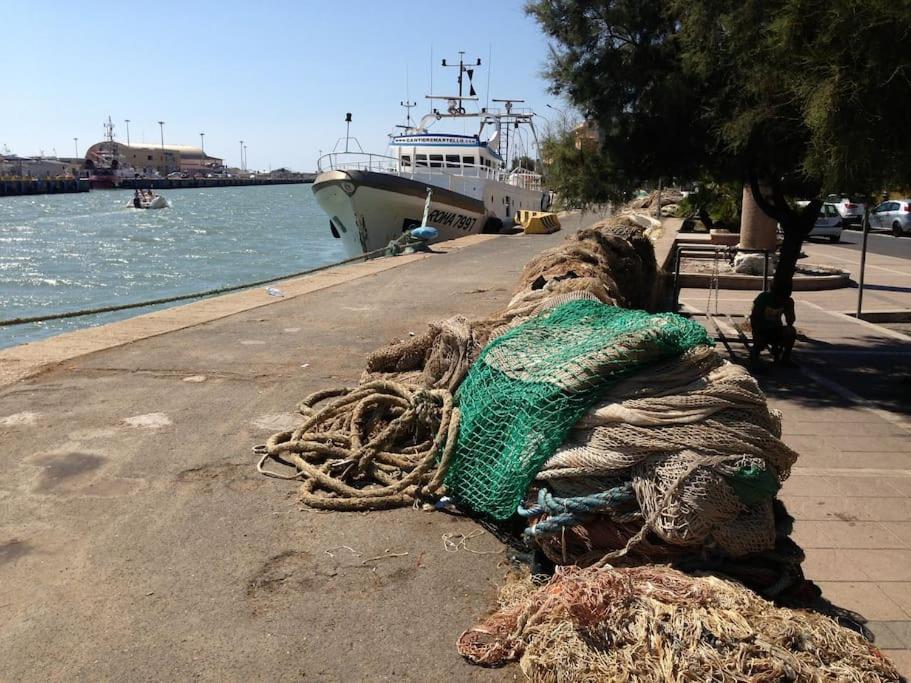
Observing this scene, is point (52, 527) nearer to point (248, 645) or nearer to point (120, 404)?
point (248, 645)

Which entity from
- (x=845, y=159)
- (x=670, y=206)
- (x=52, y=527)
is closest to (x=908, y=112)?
(x=845, y=159)

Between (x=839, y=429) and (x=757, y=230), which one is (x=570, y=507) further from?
(x=757, y=230)

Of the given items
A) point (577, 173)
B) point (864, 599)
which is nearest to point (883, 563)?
point (864, 599)

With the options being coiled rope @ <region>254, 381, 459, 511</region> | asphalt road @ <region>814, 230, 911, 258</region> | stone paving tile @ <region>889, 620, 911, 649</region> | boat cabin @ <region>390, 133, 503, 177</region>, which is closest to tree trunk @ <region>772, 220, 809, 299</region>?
coiled rope @ <region>254, 381, 459, 511</region>

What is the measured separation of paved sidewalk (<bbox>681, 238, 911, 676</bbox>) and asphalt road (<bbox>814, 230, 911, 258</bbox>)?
1372 cm

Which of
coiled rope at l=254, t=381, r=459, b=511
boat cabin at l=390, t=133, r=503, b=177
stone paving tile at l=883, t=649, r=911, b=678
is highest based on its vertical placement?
boat cabin at l=390, t=133, r=503, b=177

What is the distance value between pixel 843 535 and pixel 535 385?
204 centimetres

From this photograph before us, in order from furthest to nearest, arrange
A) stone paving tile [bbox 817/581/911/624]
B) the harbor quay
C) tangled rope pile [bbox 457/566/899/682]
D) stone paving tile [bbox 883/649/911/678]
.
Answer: stone paving tile [bbox 817/581/911/624]
the harbor quay
stone paving tile [bbox 883/649/911/678]
tangled rope pile [bbox 457/566/899/682]

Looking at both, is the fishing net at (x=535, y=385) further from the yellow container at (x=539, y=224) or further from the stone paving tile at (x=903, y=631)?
the yellow container at (x=539, y=224)

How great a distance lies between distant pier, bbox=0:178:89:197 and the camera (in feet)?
352

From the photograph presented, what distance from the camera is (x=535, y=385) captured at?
4285 mm

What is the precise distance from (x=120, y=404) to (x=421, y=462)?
3.13 metres

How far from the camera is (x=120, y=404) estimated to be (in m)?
6.82

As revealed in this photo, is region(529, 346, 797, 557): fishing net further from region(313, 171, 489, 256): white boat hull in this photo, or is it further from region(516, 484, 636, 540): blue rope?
region(313, 171, 489, 256): white boat hull
